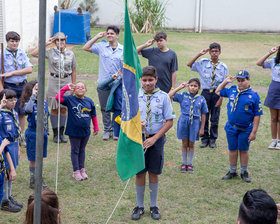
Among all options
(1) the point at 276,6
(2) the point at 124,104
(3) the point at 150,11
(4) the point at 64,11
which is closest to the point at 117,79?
(2) the point at 124,104

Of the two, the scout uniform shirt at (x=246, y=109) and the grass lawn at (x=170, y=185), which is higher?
the scout uniform shirt at (x=246, y=109)

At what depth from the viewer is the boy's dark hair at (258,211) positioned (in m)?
2.76

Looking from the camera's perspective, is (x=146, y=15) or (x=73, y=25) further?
(x=146, y=15)

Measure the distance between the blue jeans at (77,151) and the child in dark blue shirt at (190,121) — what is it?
1452mm

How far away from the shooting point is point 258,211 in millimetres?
2770

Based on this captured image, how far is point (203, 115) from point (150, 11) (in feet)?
56.0

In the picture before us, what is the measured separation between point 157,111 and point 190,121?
5.49ft

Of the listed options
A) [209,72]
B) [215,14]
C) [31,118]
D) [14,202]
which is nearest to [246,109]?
[209,72]

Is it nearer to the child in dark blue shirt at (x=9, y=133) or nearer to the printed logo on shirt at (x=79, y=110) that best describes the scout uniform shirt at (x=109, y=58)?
the printed logo on shirt at (x=79, y=110)

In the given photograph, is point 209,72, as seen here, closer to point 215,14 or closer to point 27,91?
point 27,91

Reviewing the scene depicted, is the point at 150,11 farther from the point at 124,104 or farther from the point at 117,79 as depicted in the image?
the point at 124,104

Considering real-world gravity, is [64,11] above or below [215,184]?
above

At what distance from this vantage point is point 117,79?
7359 millimetres

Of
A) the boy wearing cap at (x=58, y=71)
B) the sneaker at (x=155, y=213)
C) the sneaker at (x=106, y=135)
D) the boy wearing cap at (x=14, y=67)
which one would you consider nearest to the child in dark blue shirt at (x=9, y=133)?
the sneaker at (x=155, y=213)
